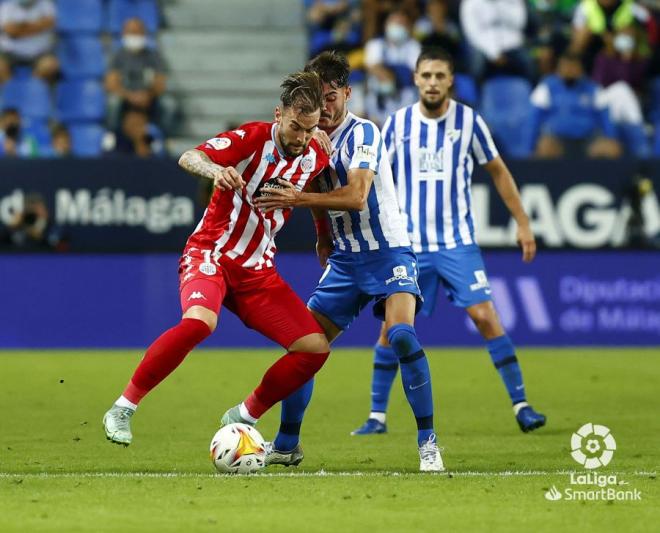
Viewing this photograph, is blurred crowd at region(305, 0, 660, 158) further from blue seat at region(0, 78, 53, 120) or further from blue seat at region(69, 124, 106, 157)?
blue seat at region(0, 78, 53, 120)

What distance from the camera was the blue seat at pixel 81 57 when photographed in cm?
1773

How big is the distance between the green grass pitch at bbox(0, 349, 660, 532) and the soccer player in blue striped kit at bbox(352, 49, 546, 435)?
0.44m

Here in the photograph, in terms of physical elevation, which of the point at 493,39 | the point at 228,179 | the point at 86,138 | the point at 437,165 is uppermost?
the point at 493,39

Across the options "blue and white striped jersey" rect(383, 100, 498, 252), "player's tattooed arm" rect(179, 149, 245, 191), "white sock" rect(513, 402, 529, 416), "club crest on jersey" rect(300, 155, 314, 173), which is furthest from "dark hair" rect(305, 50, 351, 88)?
"white sock" rect(513, 402, 529, 416)

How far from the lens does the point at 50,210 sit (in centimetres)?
1468

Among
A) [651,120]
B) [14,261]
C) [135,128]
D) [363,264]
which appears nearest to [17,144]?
[135,128]

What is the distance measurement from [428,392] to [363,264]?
0.79 m

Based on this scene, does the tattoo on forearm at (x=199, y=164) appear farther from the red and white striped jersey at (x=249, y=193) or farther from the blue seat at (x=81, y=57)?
the blue seat at (x=81, y=57)

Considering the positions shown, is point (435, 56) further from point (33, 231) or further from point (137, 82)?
point (137, 82)

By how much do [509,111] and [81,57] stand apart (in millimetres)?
5173

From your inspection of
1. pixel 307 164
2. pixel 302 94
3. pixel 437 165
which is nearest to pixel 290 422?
pixel 307 164

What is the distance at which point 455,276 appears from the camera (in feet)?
29.9

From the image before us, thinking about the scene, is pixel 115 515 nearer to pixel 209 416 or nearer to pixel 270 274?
pixel 270 274

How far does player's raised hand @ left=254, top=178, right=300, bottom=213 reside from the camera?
6.77m
